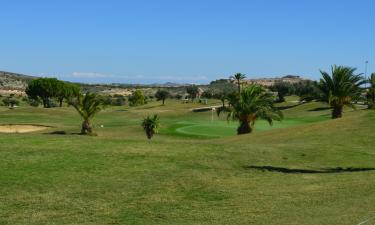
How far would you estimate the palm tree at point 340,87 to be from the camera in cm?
4375

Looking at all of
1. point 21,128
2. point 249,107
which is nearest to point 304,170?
point 249,107

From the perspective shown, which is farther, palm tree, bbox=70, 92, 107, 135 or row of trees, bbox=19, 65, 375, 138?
palm tree, bbox=70, 92, 107, 135

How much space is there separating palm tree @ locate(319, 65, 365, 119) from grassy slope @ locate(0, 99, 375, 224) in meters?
16.2

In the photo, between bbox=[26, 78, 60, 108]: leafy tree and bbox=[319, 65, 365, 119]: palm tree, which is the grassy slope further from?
bbox=[26, 78, 60, 108]: leafy tree

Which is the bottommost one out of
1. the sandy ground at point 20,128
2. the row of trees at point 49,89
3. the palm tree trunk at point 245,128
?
the sandy ground at point 20,128

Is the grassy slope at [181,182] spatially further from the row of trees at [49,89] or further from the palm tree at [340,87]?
the row of trees at [49,89]

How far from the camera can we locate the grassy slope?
12.5 meters

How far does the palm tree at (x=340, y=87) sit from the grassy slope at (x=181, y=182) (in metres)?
16.2

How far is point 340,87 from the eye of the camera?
43844 mm

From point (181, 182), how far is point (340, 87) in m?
29.8

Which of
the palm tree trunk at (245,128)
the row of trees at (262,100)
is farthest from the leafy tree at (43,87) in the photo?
the palm tree trunk at (245,128)

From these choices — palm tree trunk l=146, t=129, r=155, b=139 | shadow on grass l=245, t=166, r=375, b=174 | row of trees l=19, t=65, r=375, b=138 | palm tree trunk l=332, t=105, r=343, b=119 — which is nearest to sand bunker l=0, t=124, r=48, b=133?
row of trees l=19, t=65, r=375, b=138

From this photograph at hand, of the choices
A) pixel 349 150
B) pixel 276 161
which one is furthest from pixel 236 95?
pixel 276 161

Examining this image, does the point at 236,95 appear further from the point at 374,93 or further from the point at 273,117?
the point at 374,93
